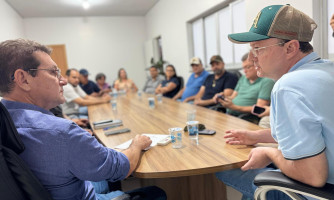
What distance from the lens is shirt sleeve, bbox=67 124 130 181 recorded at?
2.85 feet

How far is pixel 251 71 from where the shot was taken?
2.47 metres

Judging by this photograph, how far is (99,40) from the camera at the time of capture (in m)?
7.47

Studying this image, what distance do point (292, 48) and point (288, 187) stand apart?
54cm

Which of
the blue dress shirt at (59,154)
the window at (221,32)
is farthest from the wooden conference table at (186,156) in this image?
the window at (221,32)

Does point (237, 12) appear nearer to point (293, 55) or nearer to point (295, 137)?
point (293, 55)

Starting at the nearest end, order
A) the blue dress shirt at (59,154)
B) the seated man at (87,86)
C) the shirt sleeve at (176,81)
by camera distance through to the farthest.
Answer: the blue dress shirt at (59,154) < the shirt sleeve at (176,81) < the seated man at (87,86)

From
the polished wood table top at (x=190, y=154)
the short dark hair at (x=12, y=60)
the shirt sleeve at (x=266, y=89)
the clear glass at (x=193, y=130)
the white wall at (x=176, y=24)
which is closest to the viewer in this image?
the short dark hair at (x=12, y=60)

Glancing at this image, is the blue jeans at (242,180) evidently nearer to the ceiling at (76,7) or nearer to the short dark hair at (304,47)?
the short dark hair at (304,47)

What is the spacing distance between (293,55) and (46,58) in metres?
1.06

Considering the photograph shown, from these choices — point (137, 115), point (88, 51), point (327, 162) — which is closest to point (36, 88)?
point (327, 162)

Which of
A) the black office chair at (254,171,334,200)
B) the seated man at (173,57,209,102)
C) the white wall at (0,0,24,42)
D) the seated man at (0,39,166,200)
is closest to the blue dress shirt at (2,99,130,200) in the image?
the seated man at (0,39,166,200)

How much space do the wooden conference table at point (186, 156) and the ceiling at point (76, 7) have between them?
4.62 m

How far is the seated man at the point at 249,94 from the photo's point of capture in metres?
2.32

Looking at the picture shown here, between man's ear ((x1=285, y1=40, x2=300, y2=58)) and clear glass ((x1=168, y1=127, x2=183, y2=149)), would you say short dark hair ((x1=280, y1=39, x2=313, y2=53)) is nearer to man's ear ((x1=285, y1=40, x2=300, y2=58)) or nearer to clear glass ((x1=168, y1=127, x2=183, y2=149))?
man's ear ((x1=285, y1=40, x2=300, y2=58))
